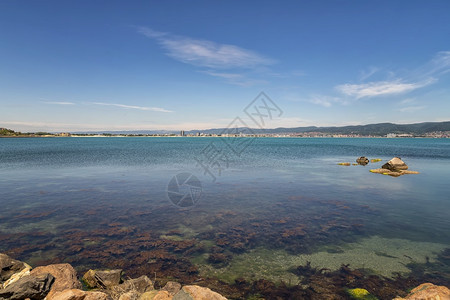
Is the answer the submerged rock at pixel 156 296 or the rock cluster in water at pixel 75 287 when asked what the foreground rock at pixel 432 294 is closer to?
the rock cluster in water at pixel 75 287

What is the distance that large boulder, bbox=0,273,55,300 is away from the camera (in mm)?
8570

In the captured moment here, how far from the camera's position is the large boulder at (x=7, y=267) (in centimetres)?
982

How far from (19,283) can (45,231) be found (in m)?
7.96

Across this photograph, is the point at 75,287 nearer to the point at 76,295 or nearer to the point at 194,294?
the point at 76,295

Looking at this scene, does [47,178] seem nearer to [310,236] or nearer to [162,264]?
[162,264]

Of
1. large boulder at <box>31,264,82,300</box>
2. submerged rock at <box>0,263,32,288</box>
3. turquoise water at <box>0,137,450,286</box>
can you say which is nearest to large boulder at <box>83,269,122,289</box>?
large boulder at <box>31,264,82,300</box>

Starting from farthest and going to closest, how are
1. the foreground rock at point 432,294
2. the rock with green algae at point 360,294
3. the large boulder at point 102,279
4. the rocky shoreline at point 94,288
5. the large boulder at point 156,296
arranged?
the large boulder at point 102,279, the rock with green algae at point 360,294, the large boulder at point 156,296, the rocky shoreline at point 94,288, the foreground rock at point 432,294

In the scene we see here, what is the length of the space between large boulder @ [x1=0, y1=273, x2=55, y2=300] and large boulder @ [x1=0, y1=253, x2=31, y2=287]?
1.36 meters

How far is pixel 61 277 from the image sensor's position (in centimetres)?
984

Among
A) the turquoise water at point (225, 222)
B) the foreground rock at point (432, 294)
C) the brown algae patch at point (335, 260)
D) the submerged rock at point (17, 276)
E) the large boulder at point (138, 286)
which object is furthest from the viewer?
the turquoise water at point (225, 222)

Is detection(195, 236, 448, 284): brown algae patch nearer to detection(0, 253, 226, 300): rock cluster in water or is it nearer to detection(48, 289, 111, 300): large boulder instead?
detection(0, 253, 226, 300): rock cluster in water

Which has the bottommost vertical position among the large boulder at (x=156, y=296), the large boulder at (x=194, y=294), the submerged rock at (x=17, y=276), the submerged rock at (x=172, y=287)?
the submerged rock at (x=172, y=287)

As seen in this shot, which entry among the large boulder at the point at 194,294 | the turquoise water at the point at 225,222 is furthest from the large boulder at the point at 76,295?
the turquoise water at the point at 225,222

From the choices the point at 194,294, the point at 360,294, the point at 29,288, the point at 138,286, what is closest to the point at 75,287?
the point at 29,288
